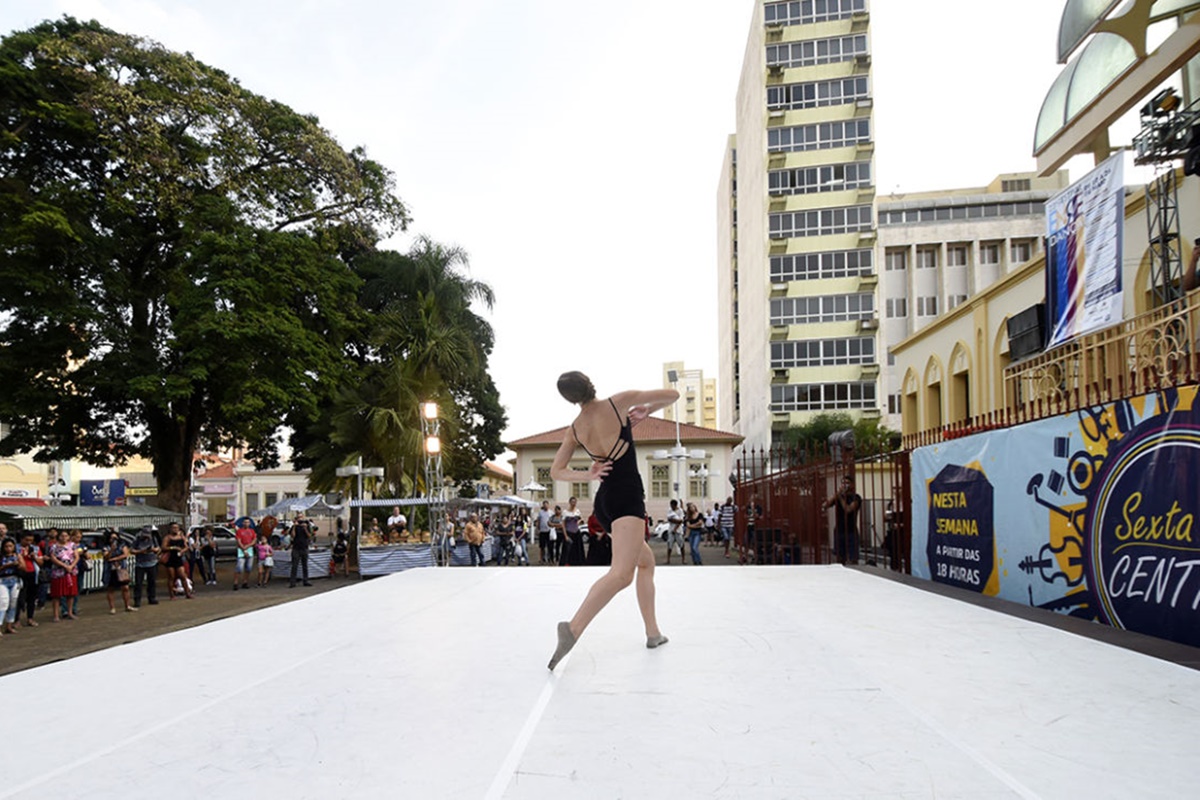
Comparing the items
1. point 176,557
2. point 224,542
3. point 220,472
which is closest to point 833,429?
point 224,542

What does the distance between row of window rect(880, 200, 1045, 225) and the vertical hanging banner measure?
5315 cm

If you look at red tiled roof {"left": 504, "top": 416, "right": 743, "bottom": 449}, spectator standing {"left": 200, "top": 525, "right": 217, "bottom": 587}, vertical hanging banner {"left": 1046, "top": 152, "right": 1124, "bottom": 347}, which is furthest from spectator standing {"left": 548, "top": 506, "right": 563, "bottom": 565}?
red tiled roof {"left": 504, "top": 416, "right": 743, "bottom": 449}

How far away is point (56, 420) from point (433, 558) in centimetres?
1058

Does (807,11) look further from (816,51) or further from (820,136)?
(820,136)

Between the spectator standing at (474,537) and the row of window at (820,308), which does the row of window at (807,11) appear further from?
the spectator standing at (474,537)

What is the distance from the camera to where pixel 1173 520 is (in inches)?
224

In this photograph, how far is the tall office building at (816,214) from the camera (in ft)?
160

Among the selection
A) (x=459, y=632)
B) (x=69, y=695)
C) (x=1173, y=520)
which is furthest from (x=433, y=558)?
(x=1173, y=520)

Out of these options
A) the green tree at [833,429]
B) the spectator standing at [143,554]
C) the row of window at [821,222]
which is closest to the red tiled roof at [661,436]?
the green tree at [833,429]

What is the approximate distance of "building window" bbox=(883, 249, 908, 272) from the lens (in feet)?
195

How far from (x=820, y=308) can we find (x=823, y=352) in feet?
→ 8.89

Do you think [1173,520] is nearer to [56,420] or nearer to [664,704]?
[664,704]

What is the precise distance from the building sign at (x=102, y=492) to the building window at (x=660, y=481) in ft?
89.1

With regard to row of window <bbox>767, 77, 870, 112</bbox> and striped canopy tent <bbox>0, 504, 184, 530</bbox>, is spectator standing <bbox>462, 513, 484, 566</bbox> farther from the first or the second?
row of window <bbox>767, 77, 870, 112</bbox>
